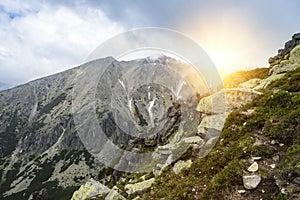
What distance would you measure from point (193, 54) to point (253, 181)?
362 inches

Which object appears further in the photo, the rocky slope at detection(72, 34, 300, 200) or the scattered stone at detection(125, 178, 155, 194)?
the scattered stone at detection(125, 178, 155, 194)

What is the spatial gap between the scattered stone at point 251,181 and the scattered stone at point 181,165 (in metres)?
4.74

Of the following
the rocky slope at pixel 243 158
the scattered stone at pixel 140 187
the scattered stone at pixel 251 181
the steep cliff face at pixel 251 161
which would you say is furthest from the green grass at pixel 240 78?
the scattered stone at pixel 251 181

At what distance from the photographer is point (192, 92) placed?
137ft

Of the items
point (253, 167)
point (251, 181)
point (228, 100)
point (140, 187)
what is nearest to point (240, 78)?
point (228, 100)

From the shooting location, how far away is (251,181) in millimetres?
12703

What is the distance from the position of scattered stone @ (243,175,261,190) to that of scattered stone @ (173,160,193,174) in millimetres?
4743

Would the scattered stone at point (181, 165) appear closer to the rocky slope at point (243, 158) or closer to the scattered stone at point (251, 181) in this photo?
the rocky slope at point (243, 158)

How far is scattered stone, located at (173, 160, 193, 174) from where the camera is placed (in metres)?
17.4

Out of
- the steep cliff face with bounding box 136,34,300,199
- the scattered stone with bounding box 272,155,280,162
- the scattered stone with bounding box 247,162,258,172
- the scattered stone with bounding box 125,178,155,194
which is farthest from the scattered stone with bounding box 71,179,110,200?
the scattered stone with bounding box 272,155,280,162

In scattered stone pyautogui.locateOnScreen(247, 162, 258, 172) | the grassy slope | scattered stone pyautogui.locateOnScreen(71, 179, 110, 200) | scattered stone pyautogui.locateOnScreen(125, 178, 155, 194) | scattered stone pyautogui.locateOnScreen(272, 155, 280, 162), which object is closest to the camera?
the grassy slope

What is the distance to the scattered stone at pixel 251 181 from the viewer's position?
12539mm

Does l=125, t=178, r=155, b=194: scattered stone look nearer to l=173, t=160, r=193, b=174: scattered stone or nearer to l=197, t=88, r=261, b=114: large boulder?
l=173, t=160, r=193, b=174: scattered stone

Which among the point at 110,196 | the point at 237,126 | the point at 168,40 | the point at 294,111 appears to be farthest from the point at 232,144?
the point at 110,196
